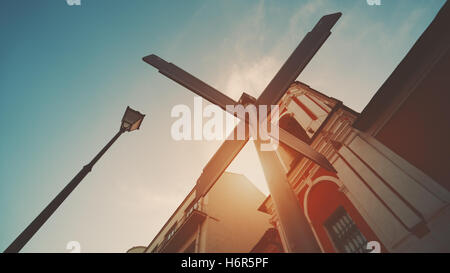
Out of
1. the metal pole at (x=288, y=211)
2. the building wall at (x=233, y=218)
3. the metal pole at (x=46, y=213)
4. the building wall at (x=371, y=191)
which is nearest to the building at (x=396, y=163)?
the building wall at (x=371, y=191)

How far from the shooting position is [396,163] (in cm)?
568

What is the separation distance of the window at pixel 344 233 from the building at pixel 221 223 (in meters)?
6.95

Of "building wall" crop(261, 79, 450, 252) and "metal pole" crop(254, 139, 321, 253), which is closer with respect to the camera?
"metal pole" crop(254, 139, 321, 253)

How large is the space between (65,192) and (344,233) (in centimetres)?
770

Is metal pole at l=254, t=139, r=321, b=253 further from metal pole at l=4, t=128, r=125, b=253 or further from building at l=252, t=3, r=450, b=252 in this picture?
building at l=252, t=3, r=450, b=252

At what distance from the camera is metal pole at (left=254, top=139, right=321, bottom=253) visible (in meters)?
1.55

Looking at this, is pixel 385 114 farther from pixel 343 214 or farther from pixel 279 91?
pixel 279 91

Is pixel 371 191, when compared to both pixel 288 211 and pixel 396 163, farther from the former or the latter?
pixel 288 211

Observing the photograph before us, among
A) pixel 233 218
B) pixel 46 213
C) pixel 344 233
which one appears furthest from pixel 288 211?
pixel 233 218

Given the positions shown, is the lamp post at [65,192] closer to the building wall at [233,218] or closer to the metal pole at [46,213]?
the metal pole at [46,213]

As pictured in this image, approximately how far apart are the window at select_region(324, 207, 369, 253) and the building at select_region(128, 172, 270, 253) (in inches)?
274

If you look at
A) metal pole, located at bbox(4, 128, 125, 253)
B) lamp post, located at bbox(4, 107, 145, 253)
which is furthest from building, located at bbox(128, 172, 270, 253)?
metal pole, located at bbox(4, 128, 125, 253)

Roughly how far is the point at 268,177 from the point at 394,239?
5.05 meters

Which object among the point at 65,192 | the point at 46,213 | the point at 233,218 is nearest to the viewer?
the point at 46,213
